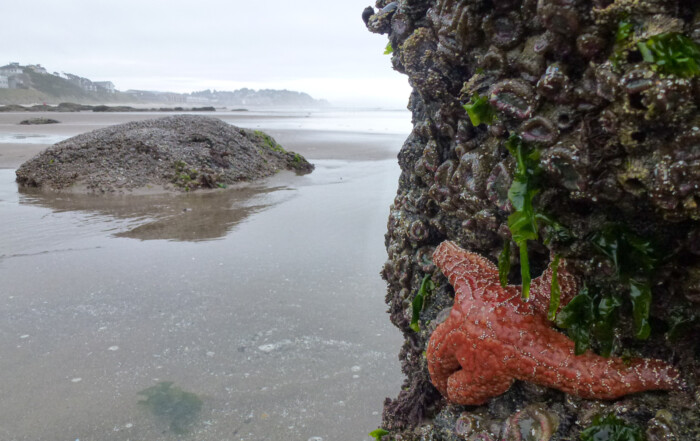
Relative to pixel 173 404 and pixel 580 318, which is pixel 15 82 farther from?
pixel 580 318

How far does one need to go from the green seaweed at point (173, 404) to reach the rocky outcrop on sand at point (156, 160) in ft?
22.8

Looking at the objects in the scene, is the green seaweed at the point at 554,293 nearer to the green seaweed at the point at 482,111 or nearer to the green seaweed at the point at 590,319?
→ the green seaweed at the point at 590,319

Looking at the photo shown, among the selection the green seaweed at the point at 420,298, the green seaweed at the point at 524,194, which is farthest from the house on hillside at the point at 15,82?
the green seaweed at the point at 524,194

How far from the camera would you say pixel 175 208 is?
8.67 m

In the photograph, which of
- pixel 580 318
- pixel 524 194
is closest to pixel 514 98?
pixel 524 194

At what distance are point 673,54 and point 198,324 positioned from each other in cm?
400

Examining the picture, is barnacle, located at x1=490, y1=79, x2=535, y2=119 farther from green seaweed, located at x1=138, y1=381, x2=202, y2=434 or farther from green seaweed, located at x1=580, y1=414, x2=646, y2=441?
green seaweed, located at x1=138, y1=381, x2=202, y2=434

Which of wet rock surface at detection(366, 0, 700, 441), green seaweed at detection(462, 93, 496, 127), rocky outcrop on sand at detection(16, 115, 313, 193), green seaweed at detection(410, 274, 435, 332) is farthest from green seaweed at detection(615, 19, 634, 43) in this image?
rocky outcrop on sand at detection(16, 115, 313, 193)

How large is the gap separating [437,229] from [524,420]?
105 cm

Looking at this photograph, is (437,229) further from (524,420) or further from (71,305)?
(71,305)

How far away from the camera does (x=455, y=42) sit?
2174mm

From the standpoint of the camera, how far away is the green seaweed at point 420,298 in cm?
266

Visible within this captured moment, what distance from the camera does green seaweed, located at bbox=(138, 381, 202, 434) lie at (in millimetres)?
3281

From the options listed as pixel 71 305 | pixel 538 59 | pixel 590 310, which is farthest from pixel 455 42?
pixel 71 305
